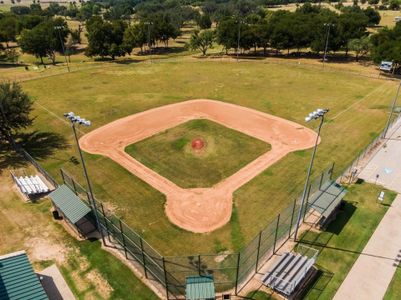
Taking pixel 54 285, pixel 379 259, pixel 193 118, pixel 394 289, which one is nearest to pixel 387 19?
pixel 193 118

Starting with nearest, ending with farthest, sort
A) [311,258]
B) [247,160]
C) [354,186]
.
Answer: [311,258] < [354,186] < [247,160]

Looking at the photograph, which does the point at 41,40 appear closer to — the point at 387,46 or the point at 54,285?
the point at 54,285

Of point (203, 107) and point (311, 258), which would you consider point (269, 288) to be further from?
point (203, 107)

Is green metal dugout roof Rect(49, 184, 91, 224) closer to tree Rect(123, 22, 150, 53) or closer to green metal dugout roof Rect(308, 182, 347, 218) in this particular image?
green metal dugout roof Rect(308, 182, 347, 218)

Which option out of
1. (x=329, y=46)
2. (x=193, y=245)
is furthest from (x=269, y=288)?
(x=329, y=46)

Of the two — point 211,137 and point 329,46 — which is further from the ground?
point 329,46

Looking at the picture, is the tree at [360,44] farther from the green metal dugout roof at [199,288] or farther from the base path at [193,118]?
the green metal dugout roof at [199,288]

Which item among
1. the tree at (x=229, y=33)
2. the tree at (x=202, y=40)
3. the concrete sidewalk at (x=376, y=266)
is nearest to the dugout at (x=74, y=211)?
the concrete sidewalk at (x=376, y=266)
